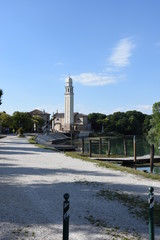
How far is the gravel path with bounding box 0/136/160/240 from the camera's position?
205 inches

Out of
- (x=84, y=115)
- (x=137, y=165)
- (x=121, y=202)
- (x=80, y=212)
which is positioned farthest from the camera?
(x=84, y=115)

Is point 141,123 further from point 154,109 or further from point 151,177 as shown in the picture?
point 151,177

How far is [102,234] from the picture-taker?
16.9ft

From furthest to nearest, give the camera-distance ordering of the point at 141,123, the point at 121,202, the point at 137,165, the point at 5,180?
the point at 141,123
the point at 137,165
the point at 5,180
the point at 121,202

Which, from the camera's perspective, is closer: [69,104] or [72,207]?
[72,207]

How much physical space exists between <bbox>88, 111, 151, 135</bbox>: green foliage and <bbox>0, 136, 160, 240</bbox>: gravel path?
117 meters

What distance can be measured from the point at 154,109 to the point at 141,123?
8676 cm

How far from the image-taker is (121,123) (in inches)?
5182

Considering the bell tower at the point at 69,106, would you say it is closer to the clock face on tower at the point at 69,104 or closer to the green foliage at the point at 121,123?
the clock face on tower at the point at 69,104

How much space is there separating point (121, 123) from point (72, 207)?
126 metres

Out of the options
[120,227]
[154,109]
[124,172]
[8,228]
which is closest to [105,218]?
[120,227]

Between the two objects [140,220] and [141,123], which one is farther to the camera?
[141,123]

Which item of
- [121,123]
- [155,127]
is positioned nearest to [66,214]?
[155,127]

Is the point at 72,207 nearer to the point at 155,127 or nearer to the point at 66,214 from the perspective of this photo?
the point at 66,214
